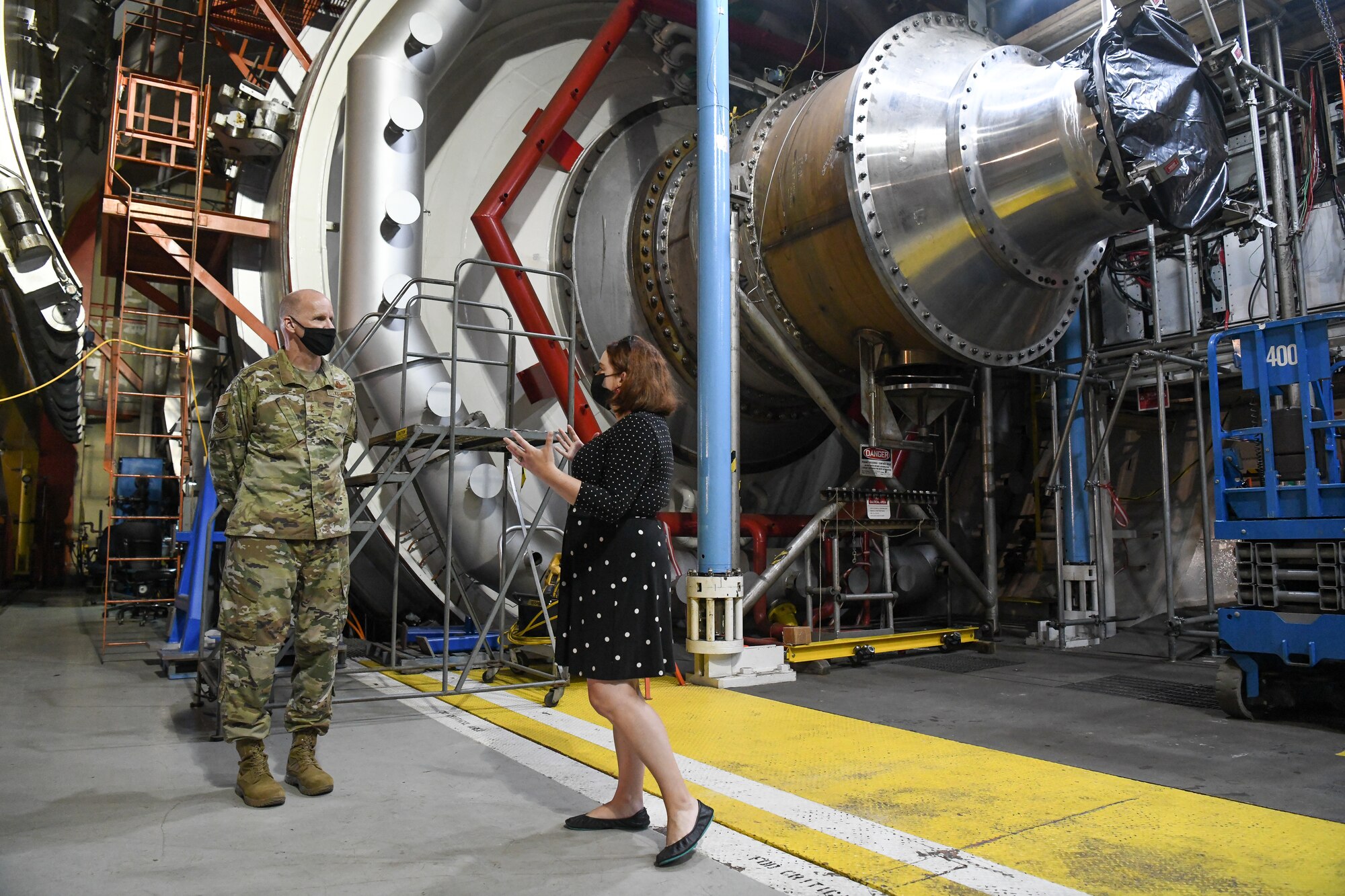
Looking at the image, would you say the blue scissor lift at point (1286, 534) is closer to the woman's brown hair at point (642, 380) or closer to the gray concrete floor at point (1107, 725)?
the gray concrete floor at point (1107, 725)

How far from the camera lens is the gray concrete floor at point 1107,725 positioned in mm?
3012

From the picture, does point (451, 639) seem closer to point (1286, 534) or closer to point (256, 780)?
point (256, 780)

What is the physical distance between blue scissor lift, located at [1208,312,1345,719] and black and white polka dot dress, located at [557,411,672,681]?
3041 mm

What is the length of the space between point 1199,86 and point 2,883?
18.9 ft

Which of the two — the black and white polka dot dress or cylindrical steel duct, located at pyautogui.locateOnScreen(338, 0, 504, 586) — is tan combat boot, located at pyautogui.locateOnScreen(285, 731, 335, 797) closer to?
the black and white polka dot dress

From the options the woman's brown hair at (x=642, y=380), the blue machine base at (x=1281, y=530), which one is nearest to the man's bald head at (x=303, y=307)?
the woman's brown hair at (x=642, y=380)

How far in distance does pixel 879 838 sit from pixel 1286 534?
2.78 m

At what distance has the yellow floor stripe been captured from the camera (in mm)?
2129

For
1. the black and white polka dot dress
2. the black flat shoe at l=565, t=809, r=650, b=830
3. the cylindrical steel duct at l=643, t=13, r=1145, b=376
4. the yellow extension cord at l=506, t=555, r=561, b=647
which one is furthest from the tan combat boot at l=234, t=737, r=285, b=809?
the cylindrical steel duct at l=643, t=13, r=1145, b=376

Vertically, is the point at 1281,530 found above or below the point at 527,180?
below

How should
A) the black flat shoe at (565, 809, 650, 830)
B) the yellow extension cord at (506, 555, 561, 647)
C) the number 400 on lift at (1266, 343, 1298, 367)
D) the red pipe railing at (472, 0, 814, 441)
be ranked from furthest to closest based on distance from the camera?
1. the red pipe railing at (472, 0, 814, 441)
2. the yellow extension cord at (506, 555, 561, 647)
3. the number 400 on lift at (1266, 343, 1298, 367)
4. the black flat shoe at (565, 809, 650, 830)

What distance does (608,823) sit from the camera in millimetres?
2445

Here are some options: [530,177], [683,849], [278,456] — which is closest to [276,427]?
[278,456]

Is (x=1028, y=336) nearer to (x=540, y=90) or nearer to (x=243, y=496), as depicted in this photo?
(x=540, y=90)
